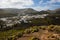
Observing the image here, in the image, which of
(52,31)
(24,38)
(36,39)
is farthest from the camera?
(52,31)

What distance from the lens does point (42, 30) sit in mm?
19453

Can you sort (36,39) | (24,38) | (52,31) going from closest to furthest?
(36,39) < (24,38) < (52,31)

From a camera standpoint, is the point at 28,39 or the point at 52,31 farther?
the point at 52,31

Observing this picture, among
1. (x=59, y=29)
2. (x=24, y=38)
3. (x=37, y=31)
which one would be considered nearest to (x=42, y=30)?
(x=37, y=31)

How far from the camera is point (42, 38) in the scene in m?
16.1

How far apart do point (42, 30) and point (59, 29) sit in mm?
2197

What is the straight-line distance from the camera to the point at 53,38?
50.7 ft

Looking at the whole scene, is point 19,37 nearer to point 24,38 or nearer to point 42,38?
point 24,38

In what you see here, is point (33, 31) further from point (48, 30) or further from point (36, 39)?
point (36, 39)

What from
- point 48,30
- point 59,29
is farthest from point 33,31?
point 59,29

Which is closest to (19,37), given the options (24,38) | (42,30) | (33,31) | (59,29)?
(24,38)

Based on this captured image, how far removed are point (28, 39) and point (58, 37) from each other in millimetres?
3117

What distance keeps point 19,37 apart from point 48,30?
3747 millimetres

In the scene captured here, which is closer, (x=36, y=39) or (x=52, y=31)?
(x=36, y=39)
